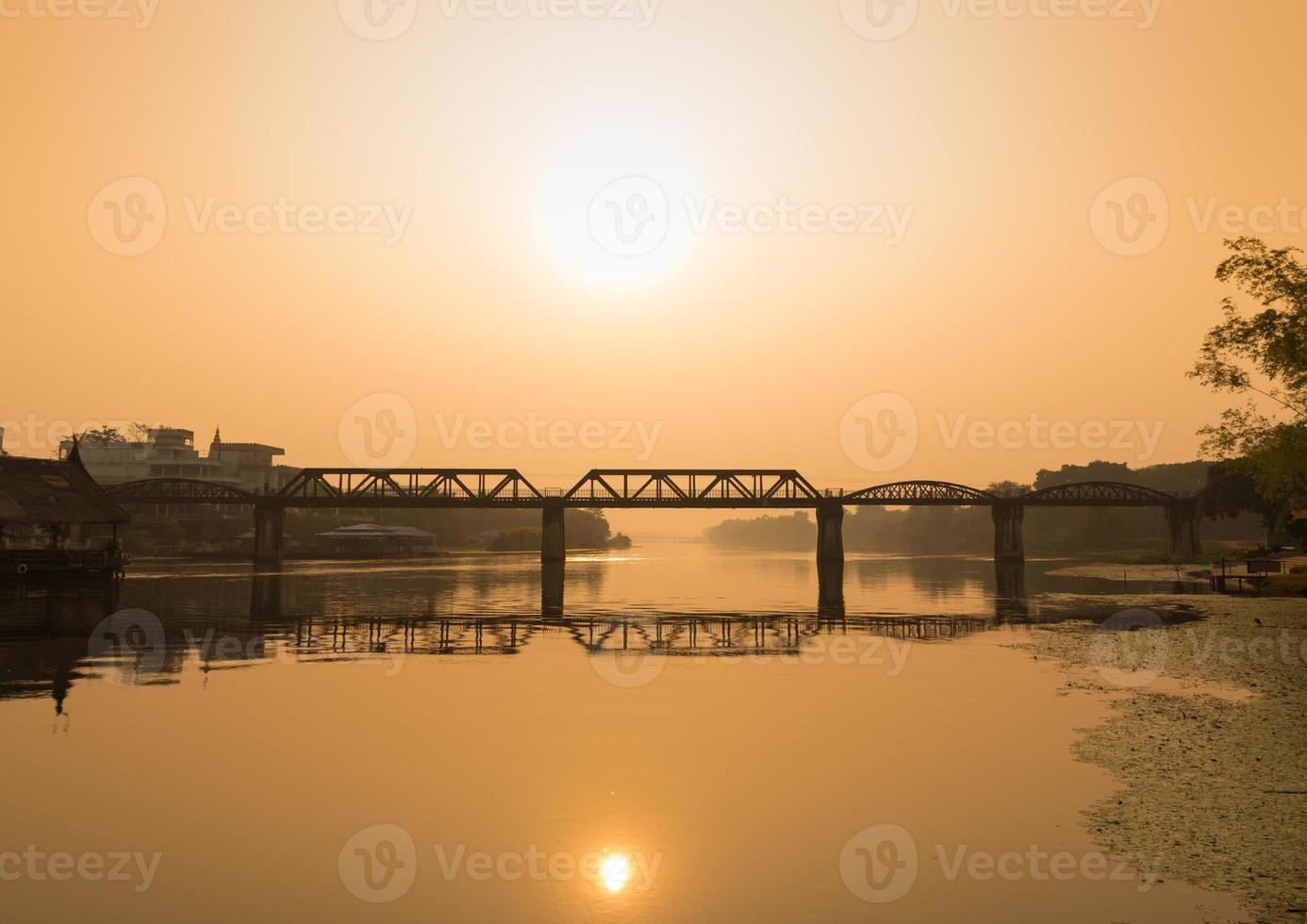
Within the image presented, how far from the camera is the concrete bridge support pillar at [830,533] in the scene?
145000 millimetres

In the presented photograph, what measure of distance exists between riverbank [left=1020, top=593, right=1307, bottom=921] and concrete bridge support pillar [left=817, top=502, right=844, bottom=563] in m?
108

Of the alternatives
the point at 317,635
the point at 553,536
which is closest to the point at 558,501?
the point at 553,536

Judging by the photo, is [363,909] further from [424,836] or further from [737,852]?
[737,852]

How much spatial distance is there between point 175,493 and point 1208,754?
168m

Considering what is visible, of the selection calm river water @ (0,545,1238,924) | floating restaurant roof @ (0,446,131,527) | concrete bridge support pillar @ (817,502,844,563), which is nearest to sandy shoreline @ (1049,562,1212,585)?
concrete bridge support pillar @ (817,502,844,563)

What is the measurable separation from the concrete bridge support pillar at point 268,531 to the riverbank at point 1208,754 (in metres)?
121

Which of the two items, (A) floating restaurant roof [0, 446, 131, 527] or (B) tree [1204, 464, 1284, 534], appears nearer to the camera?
(A) floating restaurant roof [0, 446, 131, 527]

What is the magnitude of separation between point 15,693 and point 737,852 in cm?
2041

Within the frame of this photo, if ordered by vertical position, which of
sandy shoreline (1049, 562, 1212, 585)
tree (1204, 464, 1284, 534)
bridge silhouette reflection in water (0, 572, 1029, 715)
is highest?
tree (1204, 464, 1284, 534)

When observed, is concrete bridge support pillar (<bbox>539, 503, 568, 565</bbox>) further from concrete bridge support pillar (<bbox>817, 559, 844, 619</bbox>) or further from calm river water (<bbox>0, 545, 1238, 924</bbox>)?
calm river water (<bbox>0, 545, 1238, 924</bbox>)

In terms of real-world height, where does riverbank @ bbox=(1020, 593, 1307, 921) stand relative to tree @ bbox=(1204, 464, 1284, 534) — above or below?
below

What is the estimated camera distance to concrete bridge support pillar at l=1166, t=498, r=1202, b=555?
153750 millimetres

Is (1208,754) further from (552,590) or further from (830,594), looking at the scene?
(552,590)

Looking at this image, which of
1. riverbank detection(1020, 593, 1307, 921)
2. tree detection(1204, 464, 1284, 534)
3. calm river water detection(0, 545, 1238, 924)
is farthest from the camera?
tree detection(1204, 464, 1284, 534)
